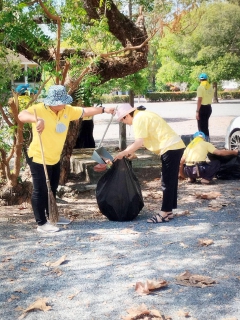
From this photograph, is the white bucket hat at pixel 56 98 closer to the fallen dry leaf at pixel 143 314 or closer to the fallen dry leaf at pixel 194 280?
the fallen dry leaf at pixel 194 280

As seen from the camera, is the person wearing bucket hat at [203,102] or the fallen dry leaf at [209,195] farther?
the person wearing bucket hat at [203,102]

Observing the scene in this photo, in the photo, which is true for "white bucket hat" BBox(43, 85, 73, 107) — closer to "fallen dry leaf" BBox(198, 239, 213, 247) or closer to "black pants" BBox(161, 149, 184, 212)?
"black pants" BBox(161, 149, 184, 212)

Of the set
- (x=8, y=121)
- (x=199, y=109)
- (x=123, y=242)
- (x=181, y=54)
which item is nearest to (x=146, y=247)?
(x=123, y=242)

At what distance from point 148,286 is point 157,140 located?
238 centimetres

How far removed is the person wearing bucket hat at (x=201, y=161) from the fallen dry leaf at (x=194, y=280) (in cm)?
444

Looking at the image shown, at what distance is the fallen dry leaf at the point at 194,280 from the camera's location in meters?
4.29

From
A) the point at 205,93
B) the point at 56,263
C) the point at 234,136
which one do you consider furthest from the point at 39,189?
the point at 205,93

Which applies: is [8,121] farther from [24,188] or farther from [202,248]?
[202,248]

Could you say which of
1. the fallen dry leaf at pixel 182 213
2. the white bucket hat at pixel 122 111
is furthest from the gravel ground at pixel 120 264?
the white bucket hat at pixel 122 111

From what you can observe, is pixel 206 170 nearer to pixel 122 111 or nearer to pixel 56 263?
pixel 122 111

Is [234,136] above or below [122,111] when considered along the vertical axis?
below

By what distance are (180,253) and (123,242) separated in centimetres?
72

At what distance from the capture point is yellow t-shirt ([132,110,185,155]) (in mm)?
6031

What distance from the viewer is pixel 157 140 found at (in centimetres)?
622
